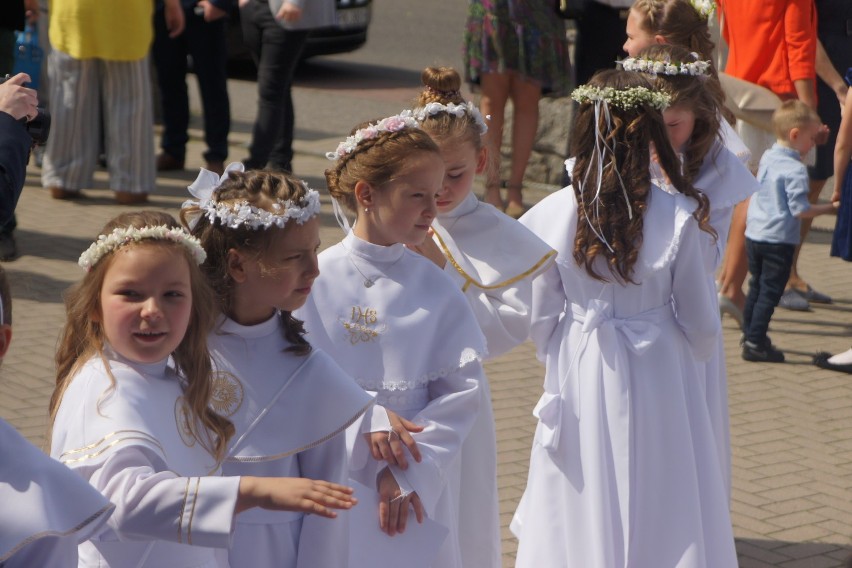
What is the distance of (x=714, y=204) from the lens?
443 cm

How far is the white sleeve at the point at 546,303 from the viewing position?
13.8 feet

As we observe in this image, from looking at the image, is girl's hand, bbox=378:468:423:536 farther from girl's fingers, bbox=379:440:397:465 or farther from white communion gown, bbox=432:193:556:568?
white communion gown, bbox=432:193:556:568

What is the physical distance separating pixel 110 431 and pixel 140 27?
6.38 meters

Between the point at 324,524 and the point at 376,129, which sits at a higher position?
the point at 376,129

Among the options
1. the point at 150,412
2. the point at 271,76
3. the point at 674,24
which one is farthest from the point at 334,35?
the point at 150,412

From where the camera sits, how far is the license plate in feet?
45.9

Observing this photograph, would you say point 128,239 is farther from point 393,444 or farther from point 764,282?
point 764,282

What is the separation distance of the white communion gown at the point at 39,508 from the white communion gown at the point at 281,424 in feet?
2.56

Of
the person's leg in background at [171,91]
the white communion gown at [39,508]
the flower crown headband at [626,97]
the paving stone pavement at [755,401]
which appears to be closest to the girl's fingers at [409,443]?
the white communion gown at [39,508]

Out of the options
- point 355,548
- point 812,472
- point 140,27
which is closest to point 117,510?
point 355,548

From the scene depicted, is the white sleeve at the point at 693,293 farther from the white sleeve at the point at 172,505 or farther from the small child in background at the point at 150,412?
the white sleeve at the point at 172,505

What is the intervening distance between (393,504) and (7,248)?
15.8 feet

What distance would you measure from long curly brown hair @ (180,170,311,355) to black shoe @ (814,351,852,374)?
433cm

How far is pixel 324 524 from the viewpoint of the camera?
2971 mm
